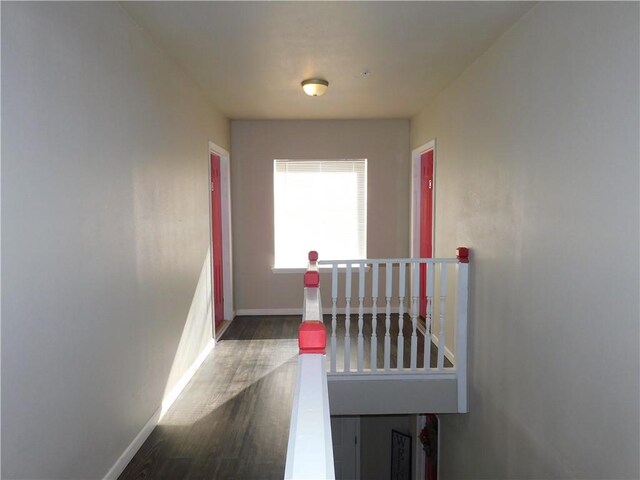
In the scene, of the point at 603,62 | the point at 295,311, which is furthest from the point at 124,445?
the point at 295,311

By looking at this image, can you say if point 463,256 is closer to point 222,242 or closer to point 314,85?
point 314,85

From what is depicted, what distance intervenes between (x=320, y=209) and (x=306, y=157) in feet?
2.22

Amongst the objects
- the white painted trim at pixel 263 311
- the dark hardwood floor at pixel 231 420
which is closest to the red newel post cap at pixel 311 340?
the dark hardwood floor at pixel 231 420

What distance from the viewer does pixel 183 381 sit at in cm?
349

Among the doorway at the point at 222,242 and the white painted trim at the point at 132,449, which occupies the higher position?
the doorway at the point at 222,242

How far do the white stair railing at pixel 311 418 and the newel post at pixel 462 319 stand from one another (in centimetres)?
236

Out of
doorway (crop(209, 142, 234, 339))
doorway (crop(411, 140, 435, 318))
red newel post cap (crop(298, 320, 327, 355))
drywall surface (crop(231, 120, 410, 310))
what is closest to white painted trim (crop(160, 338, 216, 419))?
doorway (crop(209, 142, 234, 339))

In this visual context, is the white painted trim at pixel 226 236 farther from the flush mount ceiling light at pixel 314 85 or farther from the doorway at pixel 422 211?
→ the doorway at pixel 422 211

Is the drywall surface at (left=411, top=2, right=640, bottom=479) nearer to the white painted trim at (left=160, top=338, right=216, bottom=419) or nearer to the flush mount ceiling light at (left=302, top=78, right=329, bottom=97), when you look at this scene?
the flush mount ceiling light at (left=302, top=78, right=329, bottom=97)

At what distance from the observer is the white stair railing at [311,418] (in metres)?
0.81

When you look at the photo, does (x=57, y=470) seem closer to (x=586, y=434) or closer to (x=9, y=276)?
(x=9, y=276)

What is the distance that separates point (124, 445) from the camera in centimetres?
244

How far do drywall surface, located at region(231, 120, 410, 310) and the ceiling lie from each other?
1172 millimetres

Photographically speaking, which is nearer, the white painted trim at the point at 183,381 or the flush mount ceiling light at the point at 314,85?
the white painted trim at the point at 183,381
